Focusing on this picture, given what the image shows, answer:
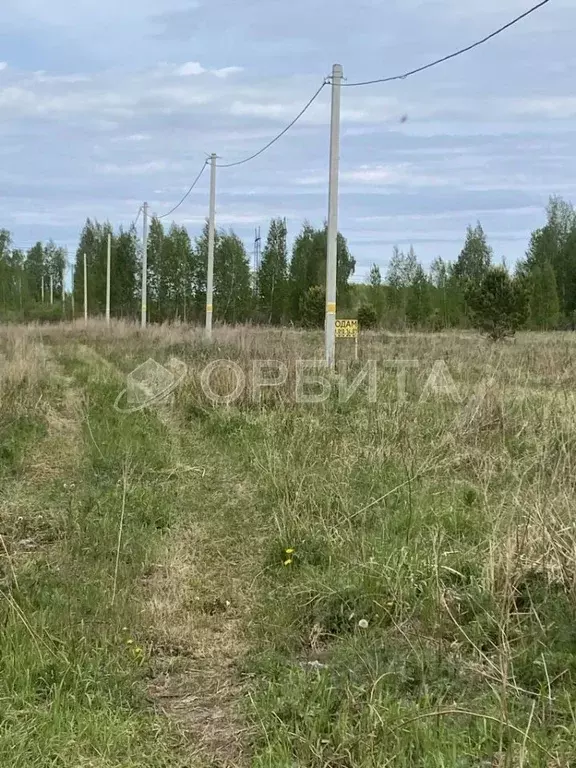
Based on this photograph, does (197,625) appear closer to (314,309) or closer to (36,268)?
(314,309)

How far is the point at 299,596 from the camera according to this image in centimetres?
350

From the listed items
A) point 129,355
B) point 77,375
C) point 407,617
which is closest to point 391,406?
point 407,617

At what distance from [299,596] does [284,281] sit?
135 feet

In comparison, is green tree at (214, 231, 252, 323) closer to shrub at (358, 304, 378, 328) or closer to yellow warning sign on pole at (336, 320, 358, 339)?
shrub at (358, 304, 378, 328)

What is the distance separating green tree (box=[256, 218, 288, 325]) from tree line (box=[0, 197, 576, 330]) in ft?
0.20

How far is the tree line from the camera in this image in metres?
41.7

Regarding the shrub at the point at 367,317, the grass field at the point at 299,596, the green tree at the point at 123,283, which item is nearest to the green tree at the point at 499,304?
the shrub at the point at 367,317

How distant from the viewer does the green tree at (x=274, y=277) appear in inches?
1722

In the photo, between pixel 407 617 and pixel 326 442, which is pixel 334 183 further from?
pixel 407 617

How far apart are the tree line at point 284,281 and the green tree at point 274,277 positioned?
2.4 inches

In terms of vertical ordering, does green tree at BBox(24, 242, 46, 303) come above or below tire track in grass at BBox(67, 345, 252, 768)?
above

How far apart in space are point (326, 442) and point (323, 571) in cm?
250

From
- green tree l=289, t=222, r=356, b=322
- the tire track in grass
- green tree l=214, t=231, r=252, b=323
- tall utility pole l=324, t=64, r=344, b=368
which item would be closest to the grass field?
the tire track in grass

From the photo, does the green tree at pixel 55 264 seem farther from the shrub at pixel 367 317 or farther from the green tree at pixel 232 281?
the shrub at pixel 367 317
